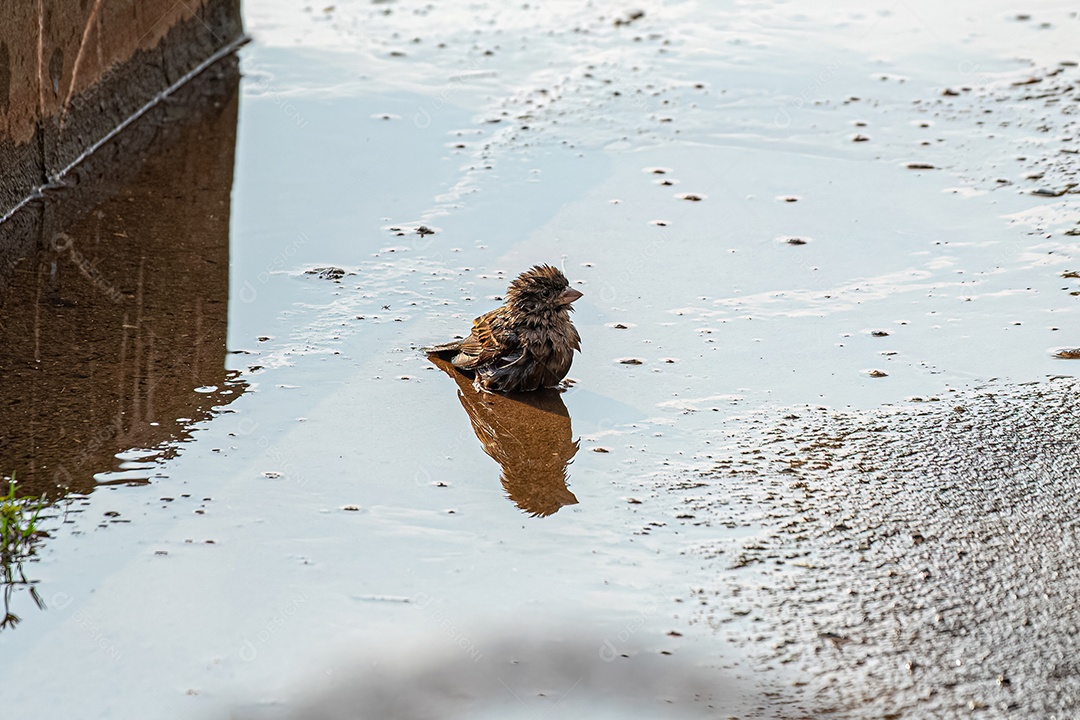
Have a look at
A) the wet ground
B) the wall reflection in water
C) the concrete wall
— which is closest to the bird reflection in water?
the wet ground

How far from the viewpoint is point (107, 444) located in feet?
15.4

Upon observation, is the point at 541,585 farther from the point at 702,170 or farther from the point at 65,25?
the point at 65,25

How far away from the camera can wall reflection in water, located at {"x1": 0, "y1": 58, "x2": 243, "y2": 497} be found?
15.5 feet

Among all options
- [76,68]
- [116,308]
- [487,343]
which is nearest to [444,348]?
[487,343]

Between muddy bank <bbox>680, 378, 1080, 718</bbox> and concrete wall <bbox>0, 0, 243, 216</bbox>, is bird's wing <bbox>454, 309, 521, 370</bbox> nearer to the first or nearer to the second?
muddy bank <bbox>680, 378, 1080, 718</bbox>

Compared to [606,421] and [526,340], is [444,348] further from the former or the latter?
[606,421]

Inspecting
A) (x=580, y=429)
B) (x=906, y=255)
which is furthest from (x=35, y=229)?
(x=906, y=255)

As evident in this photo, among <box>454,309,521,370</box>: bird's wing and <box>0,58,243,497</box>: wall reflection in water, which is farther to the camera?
<box>454,309,521,370</box>: bird's wing

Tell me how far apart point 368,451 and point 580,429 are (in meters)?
0.83

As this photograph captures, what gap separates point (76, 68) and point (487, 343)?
12.9 feet

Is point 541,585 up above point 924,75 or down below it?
below

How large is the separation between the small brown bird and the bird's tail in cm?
2

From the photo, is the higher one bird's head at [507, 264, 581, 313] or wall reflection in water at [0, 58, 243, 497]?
bird's head at [507, 264, 581, 313]

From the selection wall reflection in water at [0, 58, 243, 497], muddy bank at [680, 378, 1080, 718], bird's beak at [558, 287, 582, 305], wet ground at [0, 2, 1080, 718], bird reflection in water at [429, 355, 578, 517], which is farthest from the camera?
bird's beak at [558, 287, 582, 305]
